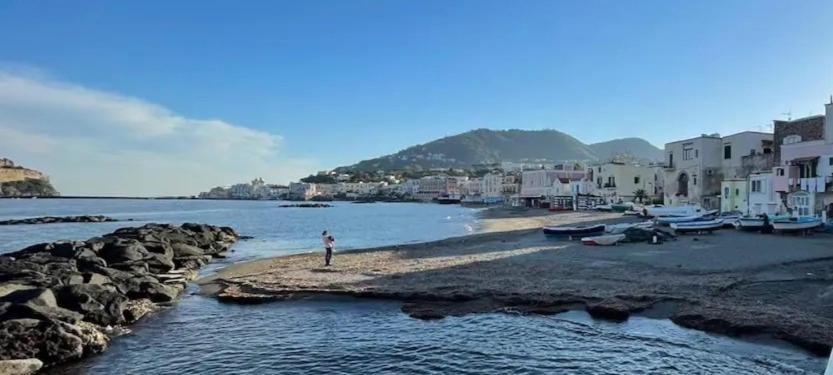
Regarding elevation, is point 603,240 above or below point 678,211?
below

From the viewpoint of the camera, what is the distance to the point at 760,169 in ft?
201

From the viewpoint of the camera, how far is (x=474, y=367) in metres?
13.4

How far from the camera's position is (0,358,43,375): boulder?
41.7 feet

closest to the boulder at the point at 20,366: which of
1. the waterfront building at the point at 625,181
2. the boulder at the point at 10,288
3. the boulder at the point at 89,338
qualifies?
the boulder at the point at 89,338

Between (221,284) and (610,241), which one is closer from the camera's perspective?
(221,284)

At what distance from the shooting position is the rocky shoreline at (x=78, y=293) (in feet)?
46.9

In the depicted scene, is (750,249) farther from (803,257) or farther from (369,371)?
(369,371)

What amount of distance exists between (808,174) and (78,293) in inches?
2058

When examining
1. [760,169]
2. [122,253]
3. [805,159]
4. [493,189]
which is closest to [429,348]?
[122,253]

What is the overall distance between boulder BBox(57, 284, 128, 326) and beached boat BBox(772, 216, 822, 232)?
4209 centimetres

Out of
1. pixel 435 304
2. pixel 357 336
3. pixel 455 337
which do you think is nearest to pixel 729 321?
pixel 455 337

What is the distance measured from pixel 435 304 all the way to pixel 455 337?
3931mm

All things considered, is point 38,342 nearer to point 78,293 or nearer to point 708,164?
point 78,293

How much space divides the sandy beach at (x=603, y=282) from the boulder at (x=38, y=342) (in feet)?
23.0
